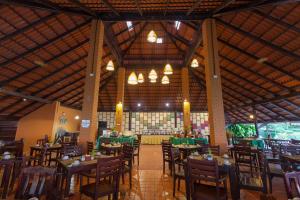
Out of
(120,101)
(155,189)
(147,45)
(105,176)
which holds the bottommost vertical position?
(155,189)

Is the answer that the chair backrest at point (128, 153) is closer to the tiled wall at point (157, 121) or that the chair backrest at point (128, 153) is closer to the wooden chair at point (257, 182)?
the wooden chair at point (257, 182)

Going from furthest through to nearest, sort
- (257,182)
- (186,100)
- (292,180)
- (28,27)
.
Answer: (186,100) < (28,27) < (257,182) < (292,180)

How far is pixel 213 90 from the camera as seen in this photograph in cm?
560

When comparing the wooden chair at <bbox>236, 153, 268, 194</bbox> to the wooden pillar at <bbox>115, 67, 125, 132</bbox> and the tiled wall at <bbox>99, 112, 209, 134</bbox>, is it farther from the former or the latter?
the tiled wall at <bbox>99, 112, 209, 134</bbox>

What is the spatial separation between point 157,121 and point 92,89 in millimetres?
10616

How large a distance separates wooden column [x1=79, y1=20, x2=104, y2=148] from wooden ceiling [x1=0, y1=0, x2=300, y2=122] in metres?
0.79

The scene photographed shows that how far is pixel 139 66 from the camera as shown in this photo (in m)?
11.4

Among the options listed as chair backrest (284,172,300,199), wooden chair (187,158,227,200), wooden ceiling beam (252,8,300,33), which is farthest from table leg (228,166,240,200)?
wooden ceiling beam (252,8,300,33)

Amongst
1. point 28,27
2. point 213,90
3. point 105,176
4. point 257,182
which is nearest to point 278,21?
point 213,90

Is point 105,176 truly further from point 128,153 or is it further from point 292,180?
point 292,180

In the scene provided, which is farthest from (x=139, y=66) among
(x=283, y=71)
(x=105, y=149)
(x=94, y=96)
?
(x=283, y=71)

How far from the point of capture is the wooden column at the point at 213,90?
5.29 m

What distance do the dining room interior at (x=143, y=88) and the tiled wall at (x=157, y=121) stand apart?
96.3 inches

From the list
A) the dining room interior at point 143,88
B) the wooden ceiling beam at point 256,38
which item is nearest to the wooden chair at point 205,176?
the dining room interior at point 143,88
